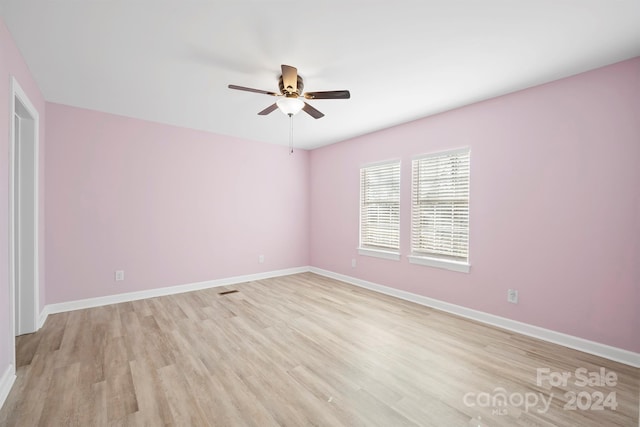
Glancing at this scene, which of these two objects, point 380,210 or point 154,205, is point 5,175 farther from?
point 380,210

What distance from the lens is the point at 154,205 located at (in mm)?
4039

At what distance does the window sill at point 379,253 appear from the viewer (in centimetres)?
413

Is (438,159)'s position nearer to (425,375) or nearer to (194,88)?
(425,375)

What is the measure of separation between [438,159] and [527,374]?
8.28 feet

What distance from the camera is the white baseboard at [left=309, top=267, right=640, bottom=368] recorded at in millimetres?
2300

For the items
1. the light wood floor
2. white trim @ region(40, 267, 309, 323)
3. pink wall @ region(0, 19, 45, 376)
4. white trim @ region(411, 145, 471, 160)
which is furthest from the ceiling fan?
white trim @ region(40, 267, 309, 323)

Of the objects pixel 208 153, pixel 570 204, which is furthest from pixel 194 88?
pixel 570 204

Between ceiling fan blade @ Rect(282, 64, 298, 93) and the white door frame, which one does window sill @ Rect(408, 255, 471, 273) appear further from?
the white door frame

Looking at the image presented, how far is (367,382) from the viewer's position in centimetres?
201

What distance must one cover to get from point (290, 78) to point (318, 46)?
34 cm

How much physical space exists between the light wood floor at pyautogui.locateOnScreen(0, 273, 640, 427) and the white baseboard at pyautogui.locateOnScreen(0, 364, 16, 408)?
4 cm

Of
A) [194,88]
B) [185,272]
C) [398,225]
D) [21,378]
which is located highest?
[194,88]

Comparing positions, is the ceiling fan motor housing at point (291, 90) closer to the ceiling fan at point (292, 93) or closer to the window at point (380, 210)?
the ceiling fan at point (292, 93)

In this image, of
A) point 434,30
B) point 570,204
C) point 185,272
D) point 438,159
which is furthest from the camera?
point 185,272
